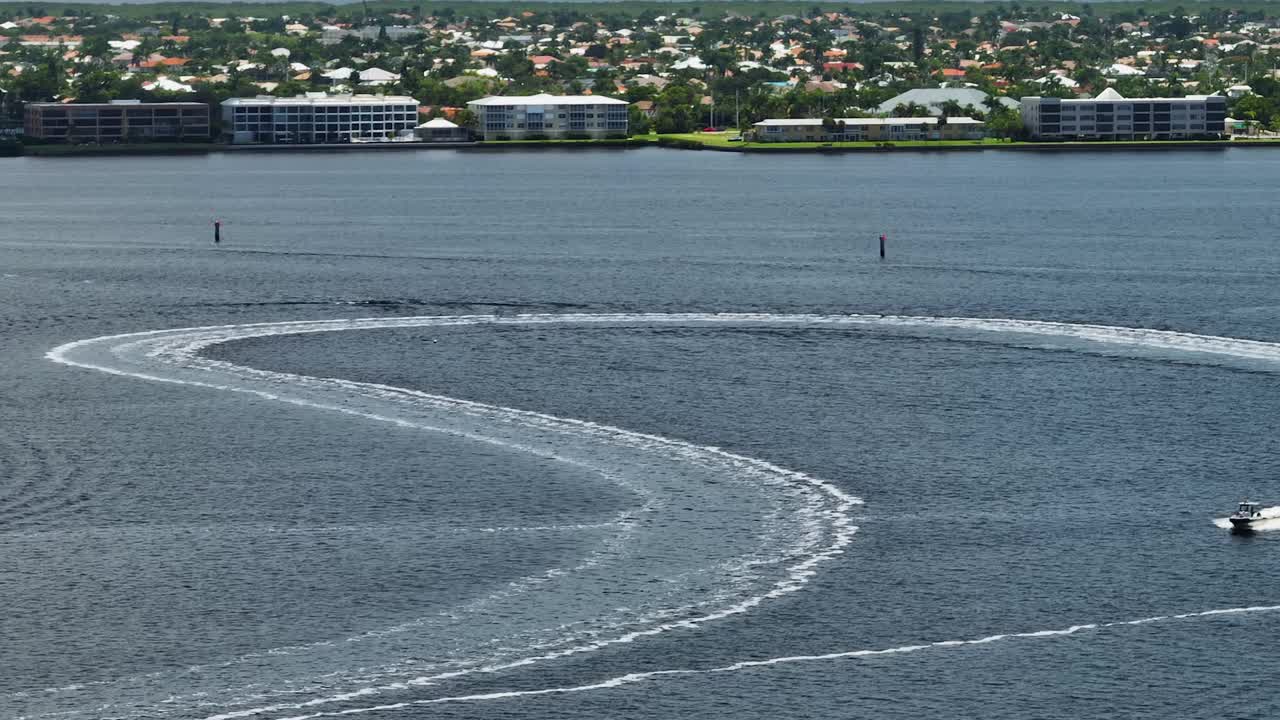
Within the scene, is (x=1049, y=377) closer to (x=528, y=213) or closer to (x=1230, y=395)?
(x=1230, y=395)

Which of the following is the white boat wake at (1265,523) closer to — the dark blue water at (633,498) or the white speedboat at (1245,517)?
the white speedboat at (1245,517)

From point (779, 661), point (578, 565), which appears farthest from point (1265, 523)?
point (578, 565)

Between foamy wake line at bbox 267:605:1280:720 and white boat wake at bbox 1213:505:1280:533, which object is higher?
white boat wake at bbox 1213:505:1280:533

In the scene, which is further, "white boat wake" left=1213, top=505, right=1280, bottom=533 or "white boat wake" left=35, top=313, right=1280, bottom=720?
"white boat wake" left=1213, top=505, right=1280, bottom=533

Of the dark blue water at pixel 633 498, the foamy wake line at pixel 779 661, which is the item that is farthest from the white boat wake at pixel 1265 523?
the foamy wake line at pixel 779 661

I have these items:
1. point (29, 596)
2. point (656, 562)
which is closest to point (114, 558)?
point (29, 596)

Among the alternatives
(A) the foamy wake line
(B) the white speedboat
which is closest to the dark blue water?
Answer: (A) the foamy wake line

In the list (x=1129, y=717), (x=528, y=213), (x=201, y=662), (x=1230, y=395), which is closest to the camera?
(x=1129, y=717)

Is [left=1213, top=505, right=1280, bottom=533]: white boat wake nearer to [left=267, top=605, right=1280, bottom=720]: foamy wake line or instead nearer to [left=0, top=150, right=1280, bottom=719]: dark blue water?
[left=0, top=150, right=1280, bottom=719]: dark blue water
